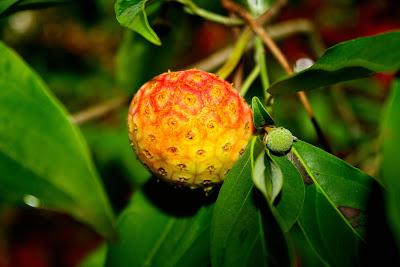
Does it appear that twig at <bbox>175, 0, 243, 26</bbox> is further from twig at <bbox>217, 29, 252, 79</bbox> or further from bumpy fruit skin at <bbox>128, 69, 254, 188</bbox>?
bumpy fruit skin at <bbox>128, 69, 254, 188</bbox>

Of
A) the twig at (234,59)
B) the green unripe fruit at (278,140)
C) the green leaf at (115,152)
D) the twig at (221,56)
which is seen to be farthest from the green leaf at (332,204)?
the green leaf at (115,152)

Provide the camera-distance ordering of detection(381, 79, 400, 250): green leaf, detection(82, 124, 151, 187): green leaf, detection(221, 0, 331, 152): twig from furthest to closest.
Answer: detection(82, 124, 151, 187): green leaf, detection(221, 0, 331, 152): twig, detection(381, 79, 400, 250): green leaf

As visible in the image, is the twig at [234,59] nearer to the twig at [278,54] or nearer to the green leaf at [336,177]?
the twig at [278,54]

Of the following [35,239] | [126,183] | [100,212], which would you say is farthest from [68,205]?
[35,239]

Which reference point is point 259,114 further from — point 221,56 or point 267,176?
point 221,56

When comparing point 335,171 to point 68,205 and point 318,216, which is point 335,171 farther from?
point 68,205

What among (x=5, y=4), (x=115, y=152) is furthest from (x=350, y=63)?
(x=115, y=152)

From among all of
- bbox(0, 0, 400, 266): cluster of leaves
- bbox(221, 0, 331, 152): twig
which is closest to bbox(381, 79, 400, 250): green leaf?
bbox(0, 0, 400, 266): cluster of leaves
